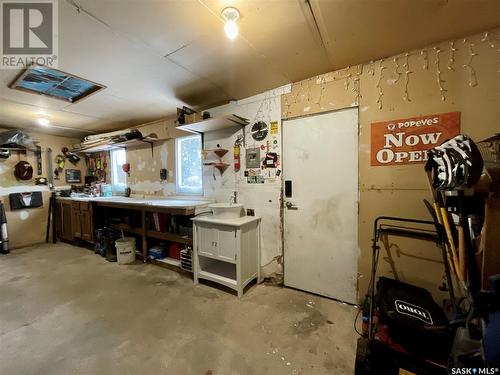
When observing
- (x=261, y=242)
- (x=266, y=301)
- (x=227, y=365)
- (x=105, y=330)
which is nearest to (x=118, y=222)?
(x=105, y=330)

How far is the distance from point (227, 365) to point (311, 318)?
0.88 meters

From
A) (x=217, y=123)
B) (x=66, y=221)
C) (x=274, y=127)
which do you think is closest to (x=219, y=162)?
(x=217, y=123)

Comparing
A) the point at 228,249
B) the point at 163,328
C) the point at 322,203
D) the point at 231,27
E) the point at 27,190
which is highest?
the point at 231,27

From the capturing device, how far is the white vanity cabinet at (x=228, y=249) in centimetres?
236

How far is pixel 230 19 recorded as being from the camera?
4.65ft

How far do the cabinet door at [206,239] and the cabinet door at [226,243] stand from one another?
0.20 feet

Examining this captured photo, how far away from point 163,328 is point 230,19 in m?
2.44

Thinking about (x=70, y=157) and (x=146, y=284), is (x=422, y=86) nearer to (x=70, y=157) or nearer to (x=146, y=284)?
(x=146, y=284)

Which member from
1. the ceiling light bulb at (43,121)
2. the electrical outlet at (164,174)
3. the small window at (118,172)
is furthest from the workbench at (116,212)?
the ceiling light bulb at (43,121)

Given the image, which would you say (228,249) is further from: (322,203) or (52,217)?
(52,217)

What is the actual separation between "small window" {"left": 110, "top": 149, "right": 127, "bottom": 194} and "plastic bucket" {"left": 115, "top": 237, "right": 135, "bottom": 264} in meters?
1.61

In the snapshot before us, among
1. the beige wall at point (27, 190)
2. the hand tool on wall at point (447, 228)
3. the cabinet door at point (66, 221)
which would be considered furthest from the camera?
the cabinet door at point (66, 221)

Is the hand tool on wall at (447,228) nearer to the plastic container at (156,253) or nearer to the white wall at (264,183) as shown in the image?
the white wall at (264,183)

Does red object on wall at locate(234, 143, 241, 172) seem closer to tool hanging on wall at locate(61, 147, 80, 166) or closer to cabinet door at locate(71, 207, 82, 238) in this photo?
cabinet door at locate(71, 207, 82, 238)
